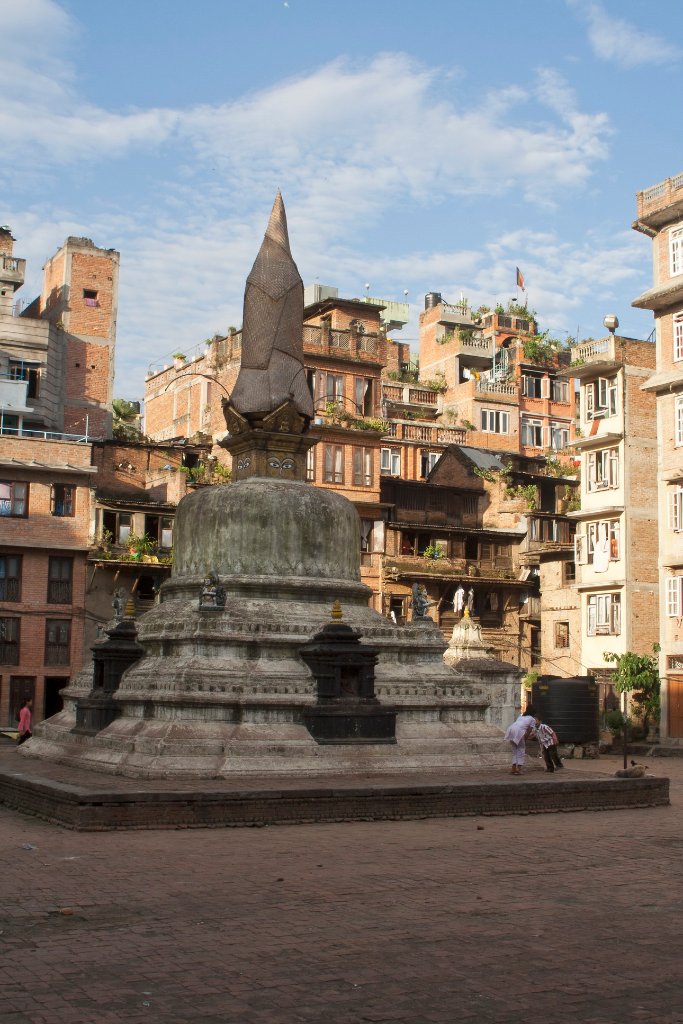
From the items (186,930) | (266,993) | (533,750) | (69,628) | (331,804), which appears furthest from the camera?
(69,628)

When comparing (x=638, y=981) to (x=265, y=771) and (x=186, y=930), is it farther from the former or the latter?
(x=265, y=771)

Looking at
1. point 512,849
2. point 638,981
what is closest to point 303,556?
point 512,849

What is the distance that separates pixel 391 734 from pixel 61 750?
7.62 metres

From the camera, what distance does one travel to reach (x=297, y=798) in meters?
19.8

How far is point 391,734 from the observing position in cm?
2423

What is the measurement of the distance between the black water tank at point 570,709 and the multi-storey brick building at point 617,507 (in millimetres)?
8651

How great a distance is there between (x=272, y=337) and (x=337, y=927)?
65.5ft

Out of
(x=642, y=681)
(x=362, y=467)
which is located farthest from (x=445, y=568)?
(x=642, y=681)

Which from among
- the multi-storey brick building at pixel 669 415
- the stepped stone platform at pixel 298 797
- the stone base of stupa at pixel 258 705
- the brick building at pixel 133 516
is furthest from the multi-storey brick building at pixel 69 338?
the stepped stone platform at pixel 298 797

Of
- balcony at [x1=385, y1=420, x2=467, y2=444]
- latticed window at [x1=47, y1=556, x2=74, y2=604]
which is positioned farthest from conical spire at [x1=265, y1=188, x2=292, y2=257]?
balcony at [x1=385, y1=420, x2=467, y2=444]

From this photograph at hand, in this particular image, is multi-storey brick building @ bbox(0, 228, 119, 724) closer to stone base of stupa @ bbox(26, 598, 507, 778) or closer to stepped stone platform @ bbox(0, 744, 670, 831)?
stone base of stupa @ bbox(26, 598, 507, 778)

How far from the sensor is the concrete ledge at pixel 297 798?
1883cm

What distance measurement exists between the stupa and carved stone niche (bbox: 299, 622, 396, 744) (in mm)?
39

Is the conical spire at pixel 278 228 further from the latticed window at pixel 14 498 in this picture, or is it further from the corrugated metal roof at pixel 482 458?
the corrugated metal roof at pixel 482 458
